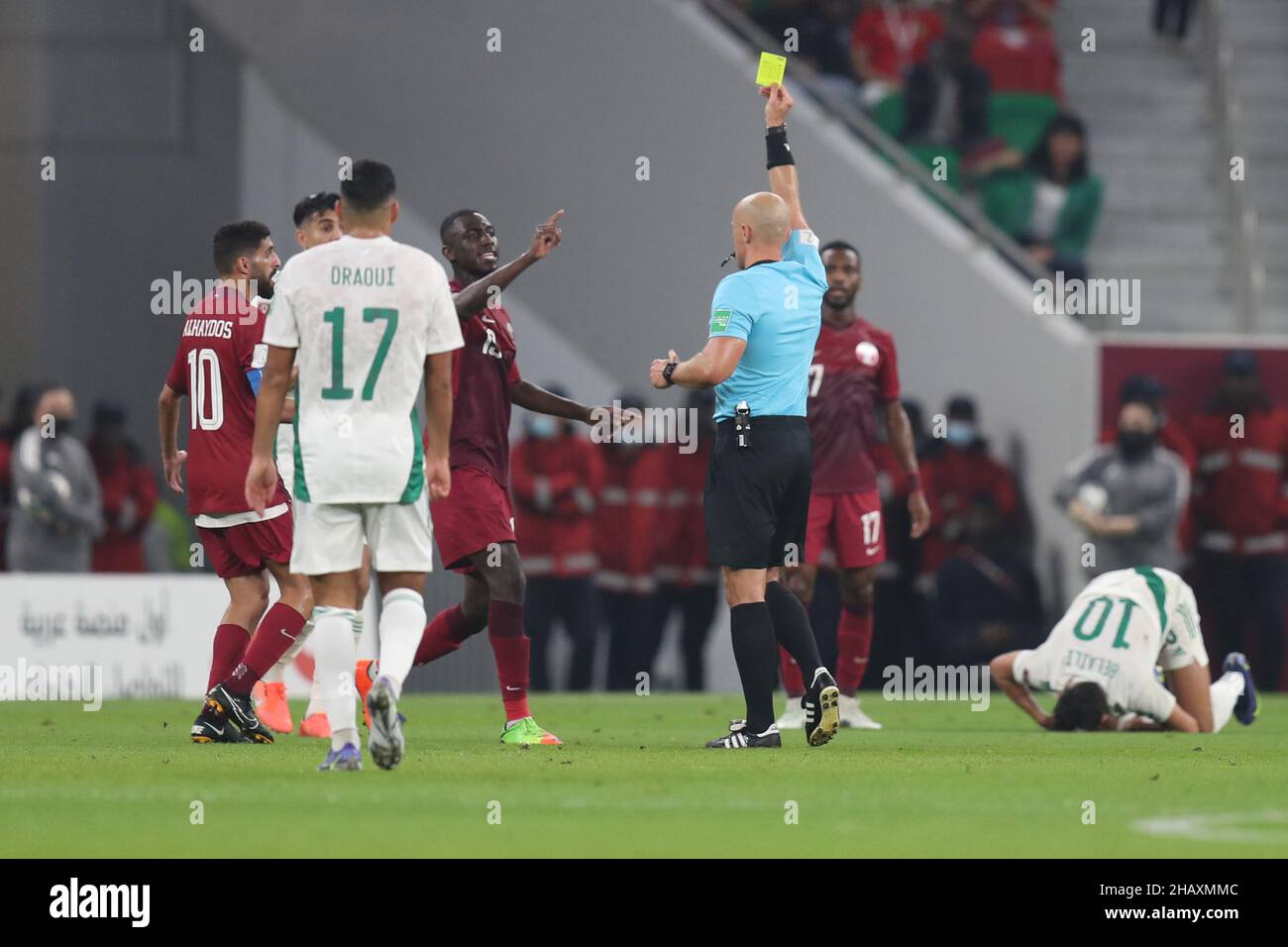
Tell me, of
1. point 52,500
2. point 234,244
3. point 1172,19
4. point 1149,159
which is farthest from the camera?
point 1172,19

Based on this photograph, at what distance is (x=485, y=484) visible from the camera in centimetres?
1030

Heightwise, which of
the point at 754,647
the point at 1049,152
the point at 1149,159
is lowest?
the point at 754,647

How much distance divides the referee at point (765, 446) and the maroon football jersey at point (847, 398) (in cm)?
228

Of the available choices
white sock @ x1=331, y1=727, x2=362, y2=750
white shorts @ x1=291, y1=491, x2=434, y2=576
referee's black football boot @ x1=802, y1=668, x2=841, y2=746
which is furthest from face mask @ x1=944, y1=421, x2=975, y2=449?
white sock @ x1=331, y1=727, x2=362, y2=750

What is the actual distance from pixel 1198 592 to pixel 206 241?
1025 cm

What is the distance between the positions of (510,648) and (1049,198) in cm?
1060

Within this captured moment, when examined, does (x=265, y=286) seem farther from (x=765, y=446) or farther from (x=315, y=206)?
(x=765, y=446)

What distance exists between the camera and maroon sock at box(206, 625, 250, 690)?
10.6 metres

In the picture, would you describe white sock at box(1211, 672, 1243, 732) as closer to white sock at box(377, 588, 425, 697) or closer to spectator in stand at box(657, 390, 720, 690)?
white sock at box(377, 588, 425, 697)

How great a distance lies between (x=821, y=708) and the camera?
9.74 metres

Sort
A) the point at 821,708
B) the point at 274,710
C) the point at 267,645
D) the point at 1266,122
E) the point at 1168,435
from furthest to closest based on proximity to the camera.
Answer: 1. the point at 1266,122
2. the point at 1168,435
3. the point at 274,710
4. the point at 267,645
5. the point at 821,708

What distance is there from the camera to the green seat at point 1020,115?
20.4 m

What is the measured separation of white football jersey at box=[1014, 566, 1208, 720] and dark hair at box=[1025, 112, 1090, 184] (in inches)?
320

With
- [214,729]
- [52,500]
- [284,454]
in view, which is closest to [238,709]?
[214,729]
